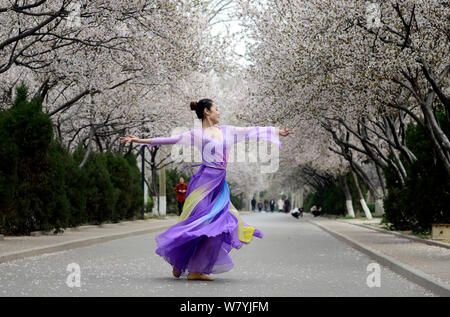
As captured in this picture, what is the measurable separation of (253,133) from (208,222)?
1355 mm

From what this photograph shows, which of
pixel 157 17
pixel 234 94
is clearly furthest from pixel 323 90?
pixel 234 94

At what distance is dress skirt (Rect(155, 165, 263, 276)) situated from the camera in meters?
8.23

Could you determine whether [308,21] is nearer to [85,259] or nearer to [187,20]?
[187,20]

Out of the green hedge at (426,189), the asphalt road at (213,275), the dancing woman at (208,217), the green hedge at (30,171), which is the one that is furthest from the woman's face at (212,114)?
the green hedge at (426,189)

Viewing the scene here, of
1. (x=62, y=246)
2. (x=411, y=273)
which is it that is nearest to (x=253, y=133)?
(x=411, y=273)

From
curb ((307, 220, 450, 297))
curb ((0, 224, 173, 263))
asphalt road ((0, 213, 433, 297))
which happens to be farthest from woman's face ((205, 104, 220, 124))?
curb ((0, 224, 173, 263))

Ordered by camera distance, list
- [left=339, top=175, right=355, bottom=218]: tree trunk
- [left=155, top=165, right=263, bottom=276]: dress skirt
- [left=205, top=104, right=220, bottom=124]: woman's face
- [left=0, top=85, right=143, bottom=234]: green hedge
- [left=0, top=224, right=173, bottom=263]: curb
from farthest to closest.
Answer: [left=339, top=175, right=355, bottom=218]: tree trunk < [left=0, top=85, right=143, bottom=234]: green hedge < [left=0, top=224, right=173, bottom=263]: curb < [left=205, top=104, right=220, bottom=124]: woman's face < [left=155, top=165, right=263, bottom=276]: dress skirt

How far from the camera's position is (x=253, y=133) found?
8.84 m

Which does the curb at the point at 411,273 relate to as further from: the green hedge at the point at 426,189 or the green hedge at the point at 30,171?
the green hedge at the point at 30,171

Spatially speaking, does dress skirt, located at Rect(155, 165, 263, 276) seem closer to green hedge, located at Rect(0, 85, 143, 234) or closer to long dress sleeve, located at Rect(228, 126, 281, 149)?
long dress sleeve, located at Rect(228, 126, 281, 149)

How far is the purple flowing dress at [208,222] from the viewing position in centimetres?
825

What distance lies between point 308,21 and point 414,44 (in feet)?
10.8

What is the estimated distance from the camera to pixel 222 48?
81.9 feet

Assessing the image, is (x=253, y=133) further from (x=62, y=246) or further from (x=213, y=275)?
(x=62, y=246)
